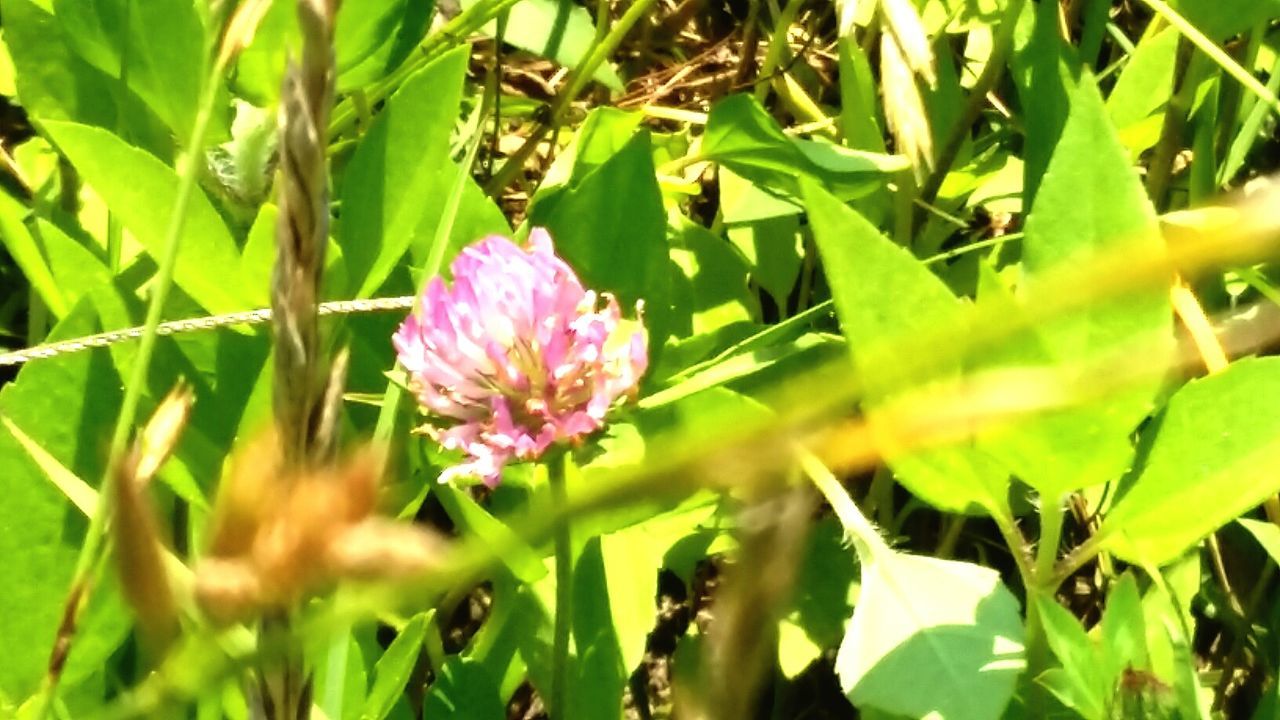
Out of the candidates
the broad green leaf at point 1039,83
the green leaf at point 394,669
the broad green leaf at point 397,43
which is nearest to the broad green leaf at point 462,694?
the green leaf at point 394,669

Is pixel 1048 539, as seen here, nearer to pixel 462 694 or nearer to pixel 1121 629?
pixel 1121 629

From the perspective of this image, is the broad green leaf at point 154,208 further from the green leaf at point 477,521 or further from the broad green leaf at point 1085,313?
the broad green leaf at point 1085,313

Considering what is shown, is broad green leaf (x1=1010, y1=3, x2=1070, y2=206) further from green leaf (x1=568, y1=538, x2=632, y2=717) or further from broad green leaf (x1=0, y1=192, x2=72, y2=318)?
broad green leaf (x1=0, y1=192, x2=72, y2=318)

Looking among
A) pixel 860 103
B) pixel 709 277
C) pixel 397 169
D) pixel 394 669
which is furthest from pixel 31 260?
pixel 860 103

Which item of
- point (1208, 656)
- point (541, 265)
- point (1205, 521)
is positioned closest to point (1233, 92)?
point (1208, 656)

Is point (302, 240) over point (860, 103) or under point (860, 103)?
over

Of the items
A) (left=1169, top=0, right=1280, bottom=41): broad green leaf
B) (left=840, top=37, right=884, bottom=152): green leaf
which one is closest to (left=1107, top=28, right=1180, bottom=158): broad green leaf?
(left=1169, top=0, right=1280, bottom=41): broad green leaf
